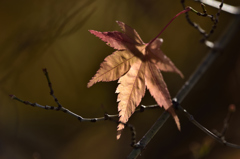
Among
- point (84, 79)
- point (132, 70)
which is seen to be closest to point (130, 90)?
point (132, 70)

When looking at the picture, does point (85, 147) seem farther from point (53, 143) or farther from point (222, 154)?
point (222, 154)

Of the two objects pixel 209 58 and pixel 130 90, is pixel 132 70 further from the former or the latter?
pixel 209 58

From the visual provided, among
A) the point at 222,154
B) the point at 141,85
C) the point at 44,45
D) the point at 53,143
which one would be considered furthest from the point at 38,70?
the point at 222,154

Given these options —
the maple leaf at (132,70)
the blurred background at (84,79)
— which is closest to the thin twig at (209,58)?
the maple leaf at (132,70)

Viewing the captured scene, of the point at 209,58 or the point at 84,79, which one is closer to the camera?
the point at 209,58

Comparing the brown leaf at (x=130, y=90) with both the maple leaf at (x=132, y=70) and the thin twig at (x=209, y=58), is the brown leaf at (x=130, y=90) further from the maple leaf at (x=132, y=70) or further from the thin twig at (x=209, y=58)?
the thin twig at (x=209, y=58)

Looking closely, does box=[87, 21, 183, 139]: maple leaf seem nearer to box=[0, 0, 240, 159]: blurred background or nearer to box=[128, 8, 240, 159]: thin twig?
box=[128, 8, 240, 159]: thin twig
